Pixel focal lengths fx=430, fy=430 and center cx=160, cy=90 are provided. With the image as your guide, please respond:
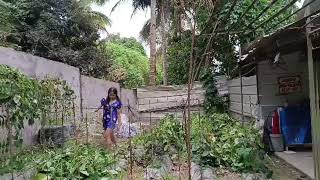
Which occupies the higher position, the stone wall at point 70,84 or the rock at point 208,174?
the stone wall at point 70,84

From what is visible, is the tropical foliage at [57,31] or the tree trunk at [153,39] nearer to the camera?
the tropical foliage at [57,31]

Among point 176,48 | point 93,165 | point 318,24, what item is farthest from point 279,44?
point 176,48

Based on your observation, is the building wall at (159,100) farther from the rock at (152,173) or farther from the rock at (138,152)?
the rock at (152,173)

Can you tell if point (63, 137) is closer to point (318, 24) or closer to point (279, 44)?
point (279, 44)

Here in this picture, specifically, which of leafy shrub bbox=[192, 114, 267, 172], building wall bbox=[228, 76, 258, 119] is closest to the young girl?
leafy shrub bbox=[192, 114, 267, 172]

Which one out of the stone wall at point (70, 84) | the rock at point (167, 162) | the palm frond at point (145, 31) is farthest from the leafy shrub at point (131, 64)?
the rock at point (167, 162)

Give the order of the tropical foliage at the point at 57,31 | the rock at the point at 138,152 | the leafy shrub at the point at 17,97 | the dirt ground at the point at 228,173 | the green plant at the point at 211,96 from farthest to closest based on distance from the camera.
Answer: the tropical foliage at the point at 57,31 < the green plant at the point at 211,96 < the rock at the point at 138,152 < the dirt ground at the point at 228,173 < the leafy shrub at the point at 17,97

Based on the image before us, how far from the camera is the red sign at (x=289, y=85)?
30.6 feet

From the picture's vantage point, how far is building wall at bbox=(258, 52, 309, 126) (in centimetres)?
932

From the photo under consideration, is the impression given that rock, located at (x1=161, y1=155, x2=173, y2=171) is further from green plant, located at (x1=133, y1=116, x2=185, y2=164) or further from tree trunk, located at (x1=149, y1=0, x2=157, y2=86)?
tree trunk, located at (x1=149, y1=0, x2=157, y2=86)

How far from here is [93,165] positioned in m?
5.37

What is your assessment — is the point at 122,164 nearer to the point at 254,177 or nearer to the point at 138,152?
the point at 138,152

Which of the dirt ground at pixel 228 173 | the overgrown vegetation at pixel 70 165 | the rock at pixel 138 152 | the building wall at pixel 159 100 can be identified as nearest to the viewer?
the overgrown vegetation at pixel 70 165

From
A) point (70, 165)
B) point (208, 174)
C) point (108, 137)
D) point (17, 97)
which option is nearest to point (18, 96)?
point (17, 97)
